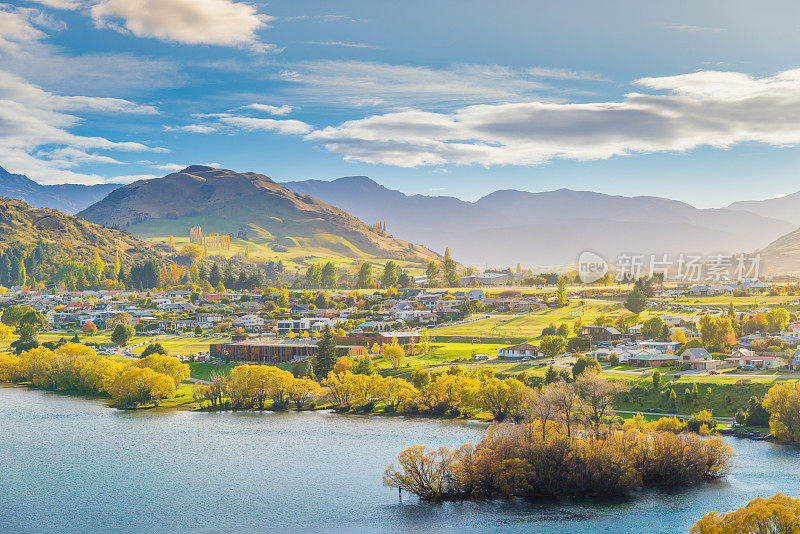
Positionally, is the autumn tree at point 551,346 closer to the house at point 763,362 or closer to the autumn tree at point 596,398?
the house at point 763,362

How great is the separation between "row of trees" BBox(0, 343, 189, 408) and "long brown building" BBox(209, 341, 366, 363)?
13.9 metres

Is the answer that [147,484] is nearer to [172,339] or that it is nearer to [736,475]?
[736,475]

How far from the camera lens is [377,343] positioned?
11881 cm

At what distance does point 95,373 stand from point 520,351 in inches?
2173

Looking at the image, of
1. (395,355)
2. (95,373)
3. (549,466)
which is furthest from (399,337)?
(549,466)

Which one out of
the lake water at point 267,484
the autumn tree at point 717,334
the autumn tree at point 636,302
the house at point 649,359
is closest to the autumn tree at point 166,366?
the lake water at point 267,484

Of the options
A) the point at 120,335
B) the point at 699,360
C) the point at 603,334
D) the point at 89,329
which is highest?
the point at 603,334

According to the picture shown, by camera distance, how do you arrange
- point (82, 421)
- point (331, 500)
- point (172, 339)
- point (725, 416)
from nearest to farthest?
point (331, 500) → point (725, 416) → point (82, 421) → point (172, 339)

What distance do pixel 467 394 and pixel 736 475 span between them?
30134 millimetres

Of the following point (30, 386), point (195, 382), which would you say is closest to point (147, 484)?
point (195, 382)

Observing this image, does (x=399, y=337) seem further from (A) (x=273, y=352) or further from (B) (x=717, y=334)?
(B) (x=717, y=334)

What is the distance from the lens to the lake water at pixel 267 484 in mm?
47500

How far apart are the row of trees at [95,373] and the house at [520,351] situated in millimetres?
42268

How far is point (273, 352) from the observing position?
11469 centimetres
